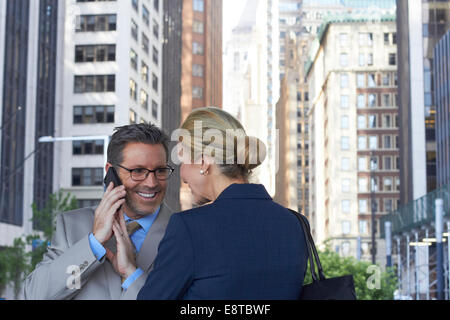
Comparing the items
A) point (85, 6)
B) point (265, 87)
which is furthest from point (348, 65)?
point (85, 6)

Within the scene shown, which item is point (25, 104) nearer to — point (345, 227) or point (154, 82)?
point (154, 82)

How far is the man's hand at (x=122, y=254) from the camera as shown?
3.22 metres

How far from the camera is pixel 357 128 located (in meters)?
125

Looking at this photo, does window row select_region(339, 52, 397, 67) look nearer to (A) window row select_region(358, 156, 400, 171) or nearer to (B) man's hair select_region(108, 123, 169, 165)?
(A) window row select_region(358, 156, 400, 171)

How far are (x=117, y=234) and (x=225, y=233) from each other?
2.05ft

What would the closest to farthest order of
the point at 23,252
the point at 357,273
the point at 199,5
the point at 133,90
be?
the point at 357,273, the point at 23,252, the point at 133,90, the point at 199,5

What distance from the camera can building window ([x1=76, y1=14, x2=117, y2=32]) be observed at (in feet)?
226

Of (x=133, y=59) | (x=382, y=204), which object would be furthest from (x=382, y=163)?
(x=133, y=59)

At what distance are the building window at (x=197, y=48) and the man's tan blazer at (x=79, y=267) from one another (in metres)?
129

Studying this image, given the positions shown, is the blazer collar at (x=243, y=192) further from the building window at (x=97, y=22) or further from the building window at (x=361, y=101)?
the building window at (x=361, y=101)

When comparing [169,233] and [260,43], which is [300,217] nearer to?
[169,233]

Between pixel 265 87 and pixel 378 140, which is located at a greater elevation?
pixel 265 87

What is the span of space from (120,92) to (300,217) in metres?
66.0

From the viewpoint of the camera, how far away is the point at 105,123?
6875 centimetres
